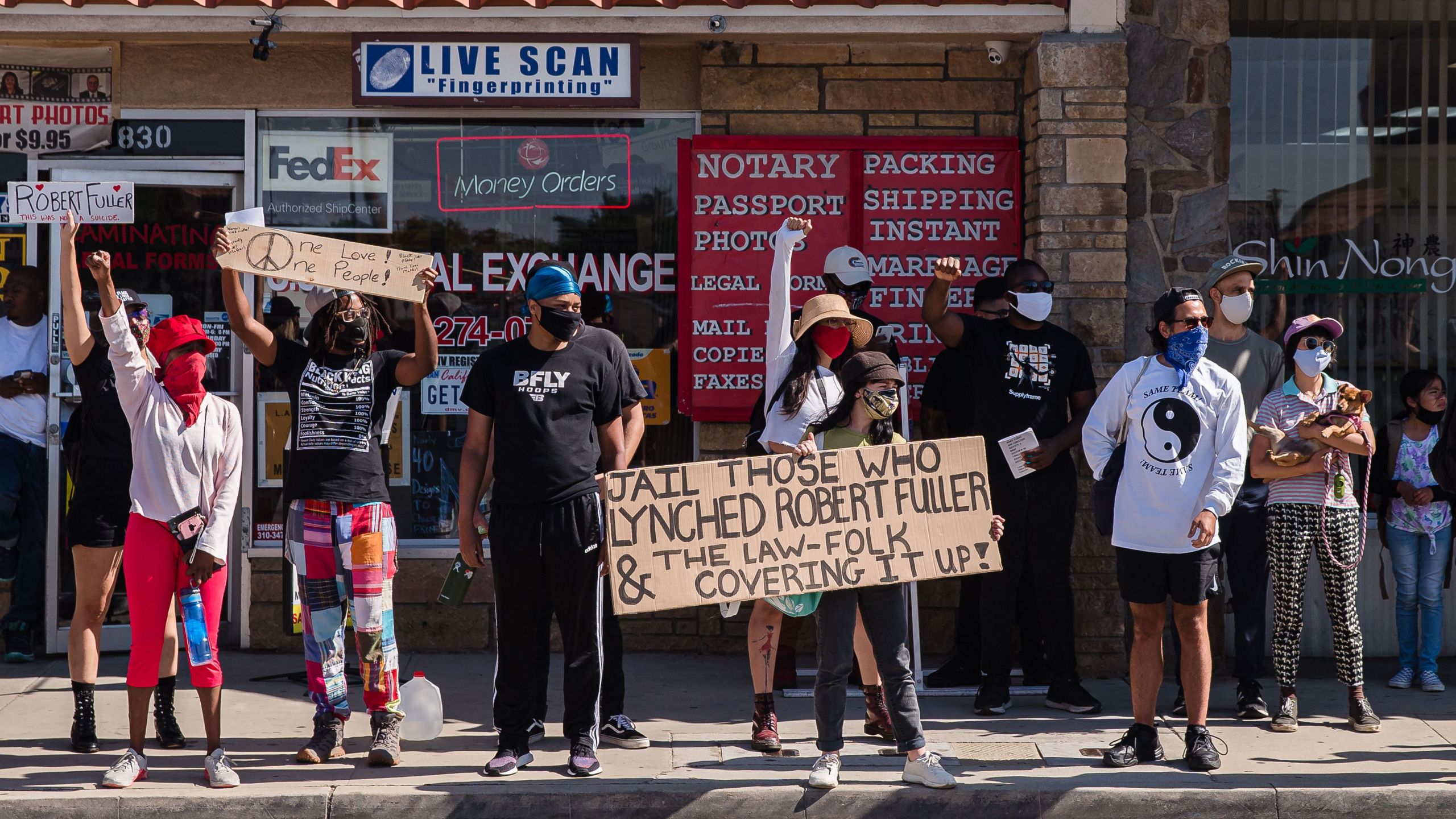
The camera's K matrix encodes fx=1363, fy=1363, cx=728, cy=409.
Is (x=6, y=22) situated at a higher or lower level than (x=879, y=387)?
higher

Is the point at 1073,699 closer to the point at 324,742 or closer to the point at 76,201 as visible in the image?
the point at 324,742

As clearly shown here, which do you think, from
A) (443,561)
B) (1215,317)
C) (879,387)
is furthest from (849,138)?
(443,561)

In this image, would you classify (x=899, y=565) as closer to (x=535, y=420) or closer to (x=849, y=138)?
(x=535, y=420)

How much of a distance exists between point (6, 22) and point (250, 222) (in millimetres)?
2646

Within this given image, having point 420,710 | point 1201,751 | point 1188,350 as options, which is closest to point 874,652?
point 1201,751

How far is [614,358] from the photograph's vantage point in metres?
5.88

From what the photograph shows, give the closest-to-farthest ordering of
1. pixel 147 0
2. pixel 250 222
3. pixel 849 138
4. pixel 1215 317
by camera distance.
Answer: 1. pixel 250 222
2. pixel 1215 317
3. pixel 147 0
4. pixel 849 138

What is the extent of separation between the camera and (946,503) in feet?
18.8

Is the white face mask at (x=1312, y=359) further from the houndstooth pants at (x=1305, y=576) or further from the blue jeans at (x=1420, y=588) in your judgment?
the blue jeans at (x=1420, y=588)

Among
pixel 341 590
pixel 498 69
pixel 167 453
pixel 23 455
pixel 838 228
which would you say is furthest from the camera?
pixel 838 228

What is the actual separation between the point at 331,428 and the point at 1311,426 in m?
4.48

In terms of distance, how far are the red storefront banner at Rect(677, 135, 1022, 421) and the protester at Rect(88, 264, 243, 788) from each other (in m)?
3.03

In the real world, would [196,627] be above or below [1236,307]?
below

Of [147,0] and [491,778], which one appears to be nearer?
[491,778]
